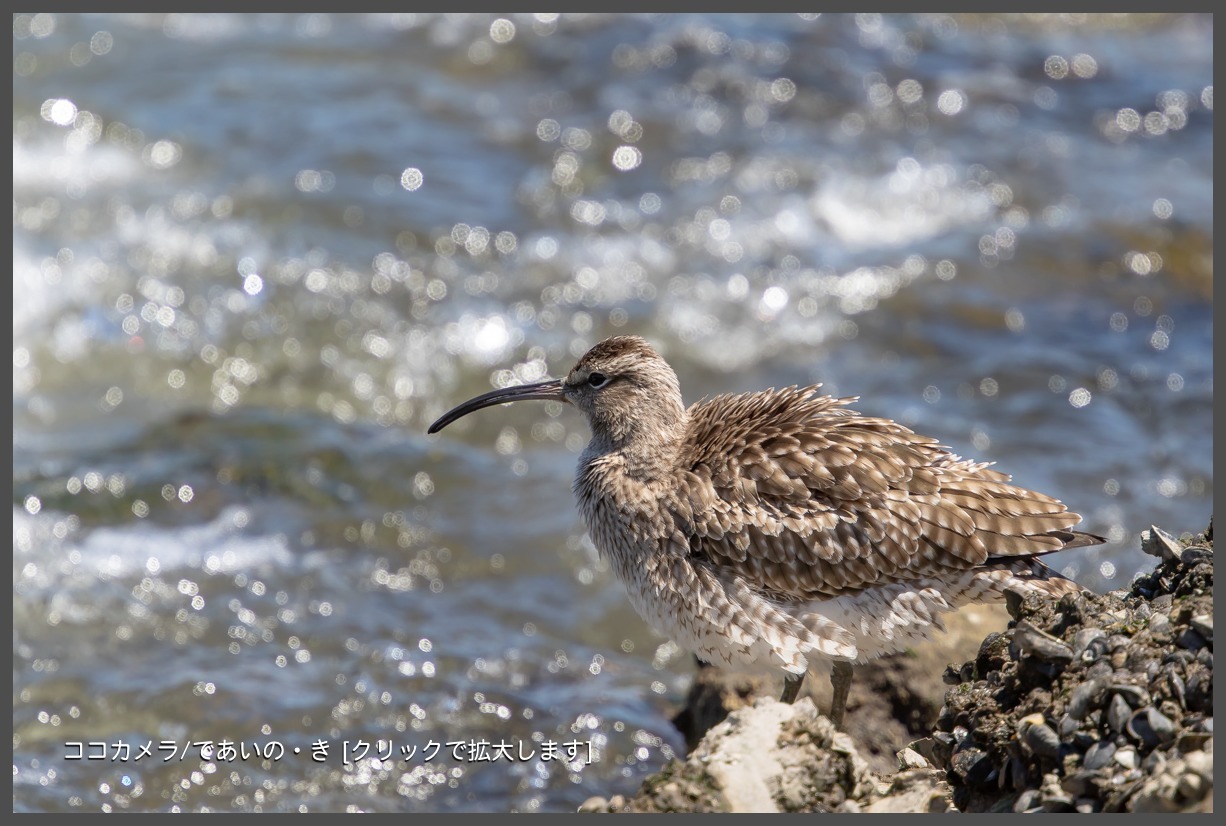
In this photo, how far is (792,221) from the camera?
1401 centimetres

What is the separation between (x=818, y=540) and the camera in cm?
586

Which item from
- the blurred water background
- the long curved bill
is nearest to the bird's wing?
the long curved bill

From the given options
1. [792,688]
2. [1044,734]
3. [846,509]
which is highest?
[846,509]

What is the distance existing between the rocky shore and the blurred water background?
257 centimetres

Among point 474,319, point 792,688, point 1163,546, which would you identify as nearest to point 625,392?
point 792,688

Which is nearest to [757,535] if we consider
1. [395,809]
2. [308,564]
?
[395,809]

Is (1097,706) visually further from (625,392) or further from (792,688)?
(625,392)

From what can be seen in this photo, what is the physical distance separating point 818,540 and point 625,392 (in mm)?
1332

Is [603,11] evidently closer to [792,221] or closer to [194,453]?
[792,221]

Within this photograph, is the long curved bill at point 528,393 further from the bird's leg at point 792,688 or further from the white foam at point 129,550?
the white foam at point 129,550

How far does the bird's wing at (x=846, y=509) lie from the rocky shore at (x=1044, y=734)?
0.67m

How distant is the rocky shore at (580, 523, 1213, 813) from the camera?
393 centimetres

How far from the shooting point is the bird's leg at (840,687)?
6082 millimetres

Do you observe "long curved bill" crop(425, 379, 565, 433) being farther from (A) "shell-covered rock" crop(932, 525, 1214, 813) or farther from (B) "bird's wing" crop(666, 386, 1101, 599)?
(A) "shell-covered rock" crop(932, 525, 1214, 813)
